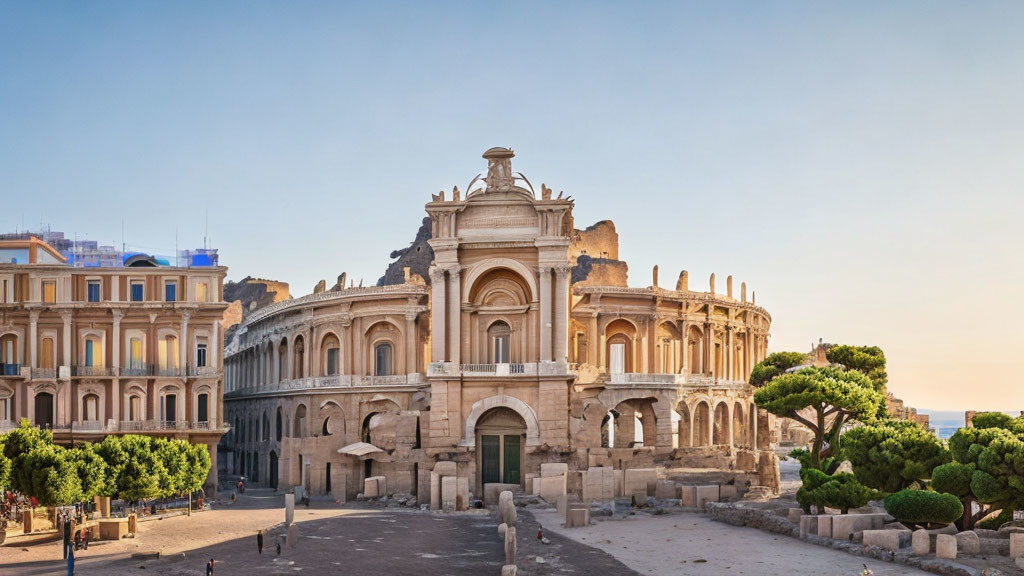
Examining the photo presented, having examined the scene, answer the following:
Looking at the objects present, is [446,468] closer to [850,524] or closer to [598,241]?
[850,524]

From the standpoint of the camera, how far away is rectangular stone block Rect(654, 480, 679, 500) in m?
50.2

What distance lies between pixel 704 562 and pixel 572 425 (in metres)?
17.9

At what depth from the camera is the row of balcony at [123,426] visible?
181ft

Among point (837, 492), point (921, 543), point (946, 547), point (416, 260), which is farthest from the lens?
point (416, 260)

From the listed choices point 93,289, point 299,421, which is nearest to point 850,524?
point 299,421

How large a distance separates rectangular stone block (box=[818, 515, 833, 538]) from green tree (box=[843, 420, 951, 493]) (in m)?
3.68

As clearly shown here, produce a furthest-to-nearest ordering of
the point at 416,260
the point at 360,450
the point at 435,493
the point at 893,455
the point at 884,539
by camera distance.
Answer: the point at 416,260
the point at 360,450
the point at 435,493
the point at 893,455
the point at 884,539

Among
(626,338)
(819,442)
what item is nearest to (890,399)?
(626,338)

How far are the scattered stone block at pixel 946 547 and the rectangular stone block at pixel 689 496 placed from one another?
53.4ft

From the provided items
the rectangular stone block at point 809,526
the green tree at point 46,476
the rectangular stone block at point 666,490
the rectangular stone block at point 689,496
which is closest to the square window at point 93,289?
the green tree at point 46,476

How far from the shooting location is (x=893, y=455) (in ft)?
129

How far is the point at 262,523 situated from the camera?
4484 cm

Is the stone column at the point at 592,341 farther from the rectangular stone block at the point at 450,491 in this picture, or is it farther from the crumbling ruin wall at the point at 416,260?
the crumbling ruin wall at the point at 416,260

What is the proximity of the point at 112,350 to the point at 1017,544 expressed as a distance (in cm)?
4370
